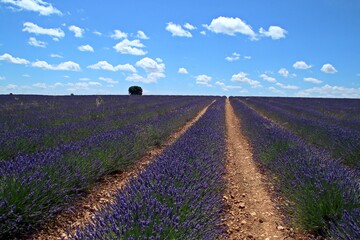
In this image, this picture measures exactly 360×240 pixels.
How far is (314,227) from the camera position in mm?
3025

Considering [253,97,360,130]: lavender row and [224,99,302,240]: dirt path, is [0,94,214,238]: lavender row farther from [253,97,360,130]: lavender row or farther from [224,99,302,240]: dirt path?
[253,97,360,130]: lavender row

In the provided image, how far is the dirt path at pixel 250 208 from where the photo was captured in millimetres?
3232

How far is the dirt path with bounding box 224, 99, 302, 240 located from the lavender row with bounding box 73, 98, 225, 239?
0.36 meters

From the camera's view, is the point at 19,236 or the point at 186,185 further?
the point at 186,185

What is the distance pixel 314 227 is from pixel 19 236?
2750 mm

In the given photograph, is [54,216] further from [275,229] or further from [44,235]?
[275,229]

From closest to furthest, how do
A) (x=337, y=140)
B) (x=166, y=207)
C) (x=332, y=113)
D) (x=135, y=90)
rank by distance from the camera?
(x=166, y=207) < (x=337, y=140) < (x=332, y=113) < (x=135, y=90)

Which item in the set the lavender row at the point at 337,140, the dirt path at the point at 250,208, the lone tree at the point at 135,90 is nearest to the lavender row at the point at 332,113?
the lavender row at the point at 337,140

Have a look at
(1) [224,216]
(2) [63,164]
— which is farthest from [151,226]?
(2) [63,164]

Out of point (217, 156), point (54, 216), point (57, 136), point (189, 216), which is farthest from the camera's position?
point (57, 136)

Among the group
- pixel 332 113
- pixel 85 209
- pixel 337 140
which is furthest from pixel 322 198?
pixel 332 113

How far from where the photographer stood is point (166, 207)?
238cm

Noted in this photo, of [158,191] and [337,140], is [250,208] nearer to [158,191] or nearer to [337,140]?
[158,191]

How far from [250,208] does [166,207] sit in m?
1.89
